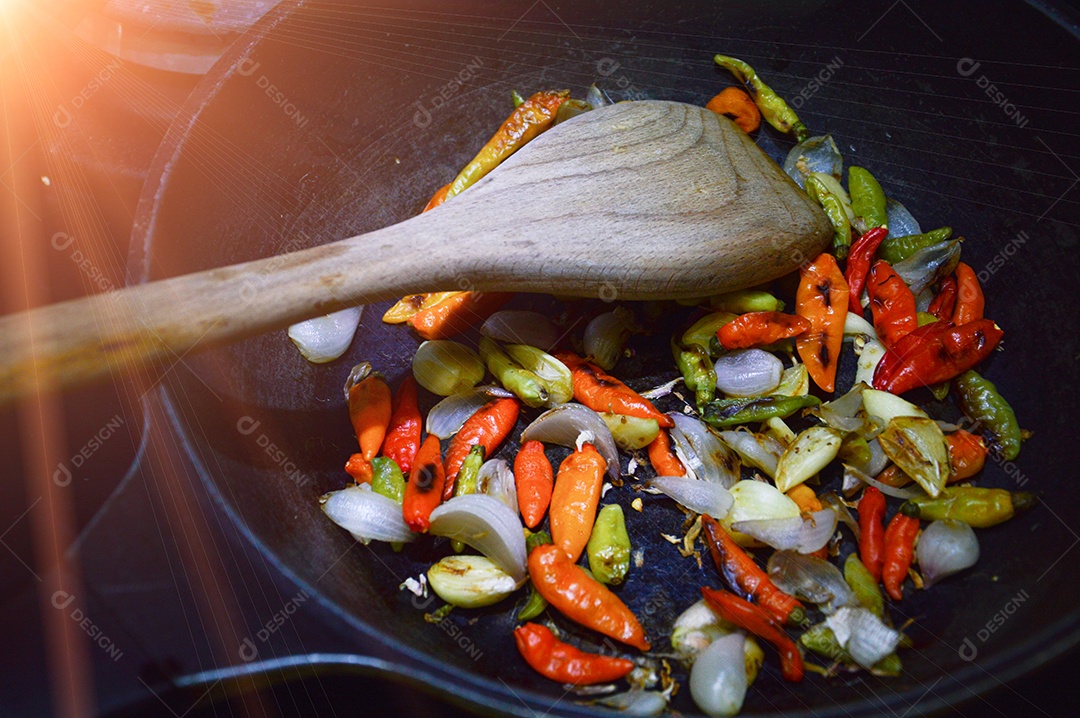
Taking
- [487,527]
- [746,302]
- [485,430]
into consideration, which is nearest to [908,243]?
[746,302]

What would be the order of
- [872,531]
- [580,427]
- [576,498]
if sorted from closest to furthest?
[872,531]
[576,498]
[580,427]

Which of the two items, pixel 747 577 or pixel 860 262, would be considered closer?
pixel 747 577

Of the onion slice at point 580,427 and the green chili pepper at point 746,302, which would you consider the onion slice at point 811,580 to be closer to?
the onion slice at point 580,427

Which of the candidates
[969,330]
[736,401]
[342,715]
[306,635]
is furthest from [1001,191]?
[342,715]

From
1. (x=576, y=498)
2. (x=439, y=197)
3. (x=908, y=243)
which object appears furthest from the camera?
(x=439, y=197)

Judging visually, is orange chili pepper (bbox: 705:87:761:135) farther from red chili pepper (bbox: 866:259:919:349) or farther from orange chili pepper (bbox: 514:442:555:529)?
orange chili pepper (bbox: 514:442:555:529)

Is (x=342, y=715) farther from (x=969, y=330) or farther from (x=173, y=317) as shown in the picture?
(x=969, y=330)

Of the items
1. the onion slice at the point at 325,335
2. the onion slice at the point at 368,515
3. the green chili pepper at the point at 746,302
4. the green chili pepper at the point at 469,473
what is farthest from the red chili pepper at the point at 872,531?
the onion slice at the point at 325,335

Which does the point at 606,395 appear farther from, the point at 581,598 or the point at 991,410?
the point at 991,410
